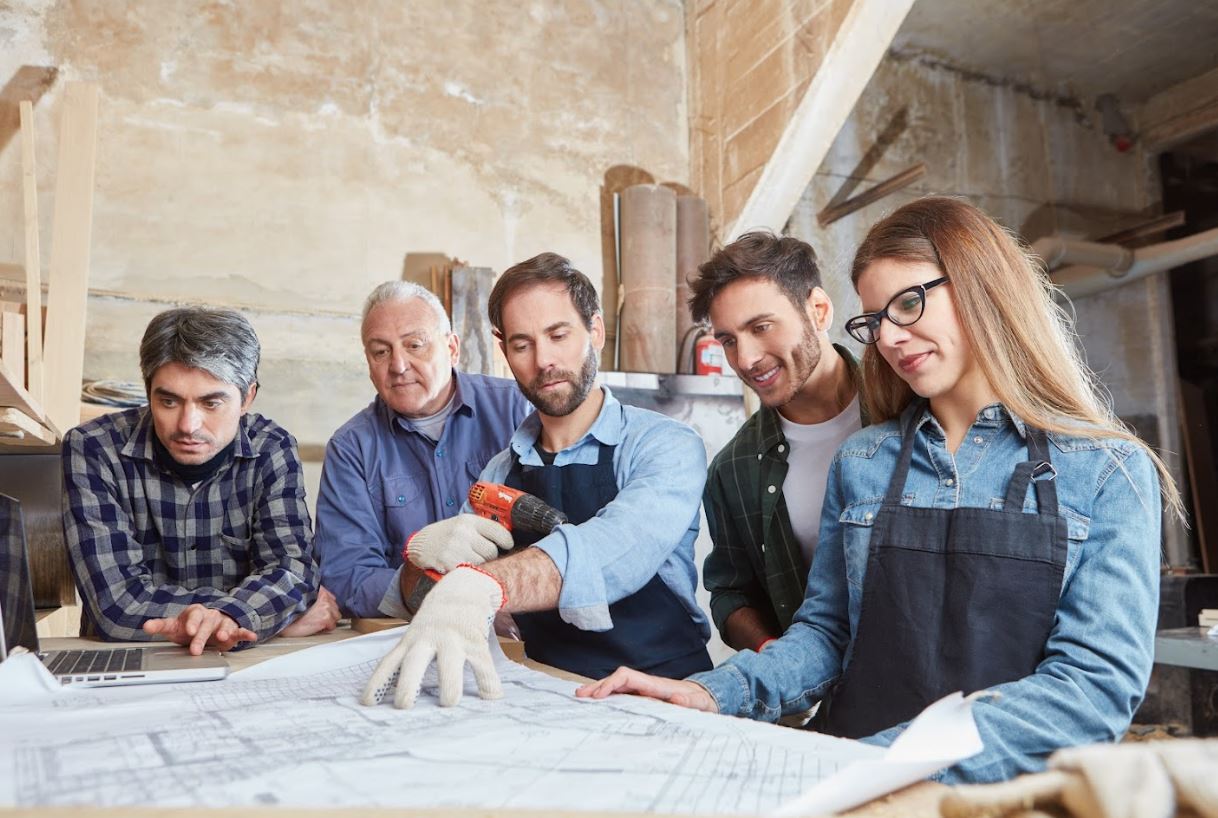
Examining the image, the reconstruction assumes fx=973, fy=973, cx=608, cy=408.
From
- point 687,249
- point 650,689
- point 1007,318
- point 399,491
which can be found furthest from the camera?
point 687,249

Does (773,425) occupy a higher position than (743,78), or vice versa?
(743,78)

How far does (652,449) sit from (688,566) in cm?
30

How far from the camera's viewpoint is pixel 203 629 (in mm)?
2168

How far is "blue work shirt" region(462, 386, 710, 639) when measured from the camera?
1873mm

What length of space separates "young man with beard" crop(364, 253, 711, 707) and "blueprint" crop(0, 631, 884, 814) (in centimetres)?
31

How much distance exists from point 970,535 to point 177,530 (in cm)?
206

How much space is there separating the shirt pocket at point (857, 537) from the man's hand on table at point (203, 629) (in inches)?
54.5

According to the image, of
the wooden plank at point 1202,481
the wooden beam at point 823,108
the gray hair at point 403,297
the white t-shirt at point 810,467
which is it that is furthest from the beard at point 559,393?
the wooden plank at point 1202,481

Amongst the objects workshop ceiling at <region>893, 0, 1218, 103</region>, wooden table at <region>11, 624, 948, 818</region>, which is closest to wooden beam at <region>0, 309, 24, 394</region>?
wooden table at <region>11, 624, 948, 818</region>

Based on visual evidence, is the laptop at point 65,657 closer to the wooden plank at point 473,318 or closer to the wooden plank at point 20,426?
the wooden plank at point 20,426

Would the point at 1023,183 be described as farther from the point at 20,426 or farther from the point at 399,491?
the point at 20,426

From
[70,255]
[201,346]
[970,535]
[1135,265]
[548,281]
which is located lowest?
[970,535]

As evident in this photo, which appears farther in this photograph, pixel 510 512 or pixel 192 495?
pixel 192 495

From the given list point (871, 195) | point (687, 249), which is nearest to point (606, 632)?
point (687, 249)
